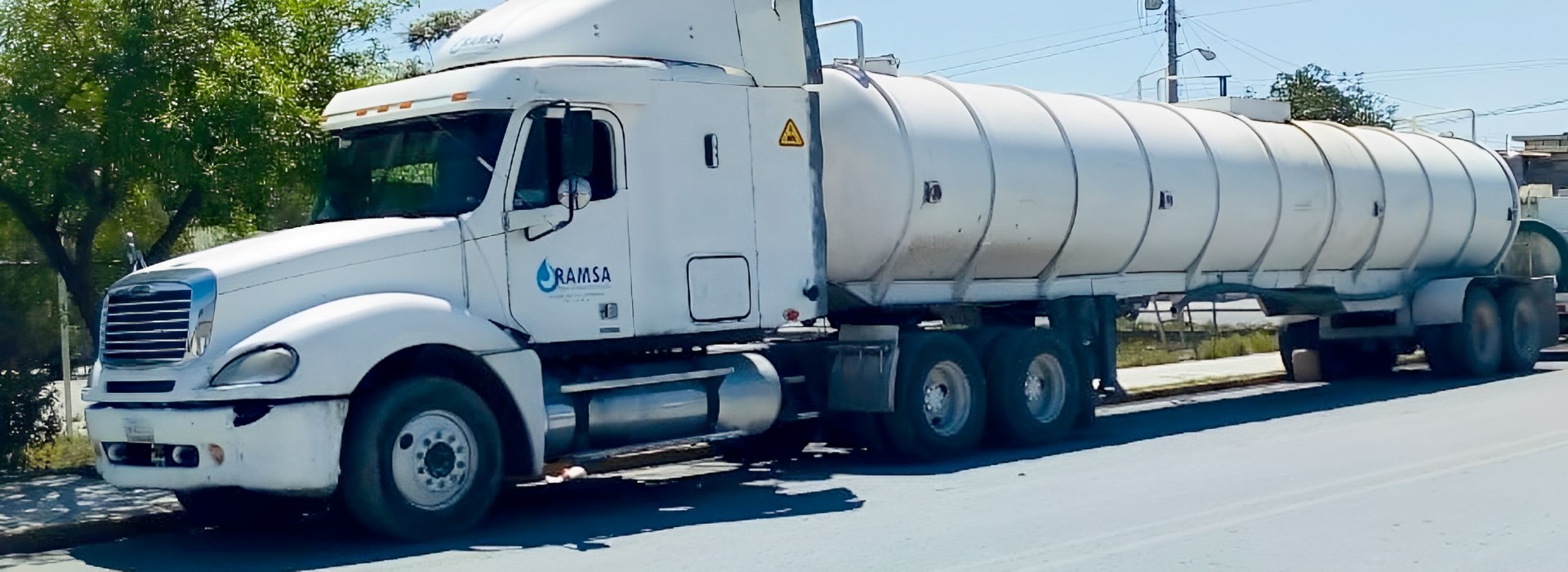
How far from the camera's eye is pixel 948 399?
1406 cm

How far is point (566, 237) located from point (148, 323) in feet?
8.53

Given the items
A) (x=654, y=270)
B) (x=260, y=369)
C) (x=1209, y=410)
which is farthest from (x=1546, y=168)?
(x=260, y=369)

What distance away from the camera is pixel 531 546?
957 cm

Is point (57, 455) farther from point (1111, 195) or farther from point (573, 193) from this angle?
point (1111, 195)

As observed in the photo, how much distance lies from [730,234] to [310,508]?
3406 mm

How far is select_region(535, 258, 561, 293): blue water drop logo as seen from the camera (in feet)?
35.1

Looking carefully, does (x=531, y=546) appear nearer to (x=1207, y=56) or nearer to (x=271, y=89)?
(x=271, y=89)

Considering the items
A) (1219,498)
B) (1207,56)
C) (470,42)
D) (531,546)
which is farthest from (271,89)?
(1207,56)

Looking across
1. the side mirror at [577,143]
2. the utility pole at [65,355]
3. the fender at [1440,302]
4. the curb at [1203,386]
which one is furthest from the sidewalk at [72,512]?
the fender at [1440,302]

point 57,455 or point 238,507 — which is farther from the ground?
point 57,455

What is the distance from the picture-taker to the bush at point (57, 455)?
43.0 ft

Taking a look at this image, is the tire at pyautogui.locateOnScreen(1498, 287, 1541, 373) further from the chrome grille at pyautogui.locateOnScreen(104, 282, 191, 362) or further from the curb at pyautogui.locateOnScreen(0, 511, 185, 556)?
the chrome grille at pyautogui.locateOnScreen(104, 282, 191, 362)

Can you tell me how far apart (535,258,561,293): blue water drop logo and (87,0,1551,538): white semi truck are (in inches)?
1.0

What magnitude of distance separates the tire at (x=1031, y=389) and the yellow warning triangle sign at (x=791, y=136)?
10.1 feet
